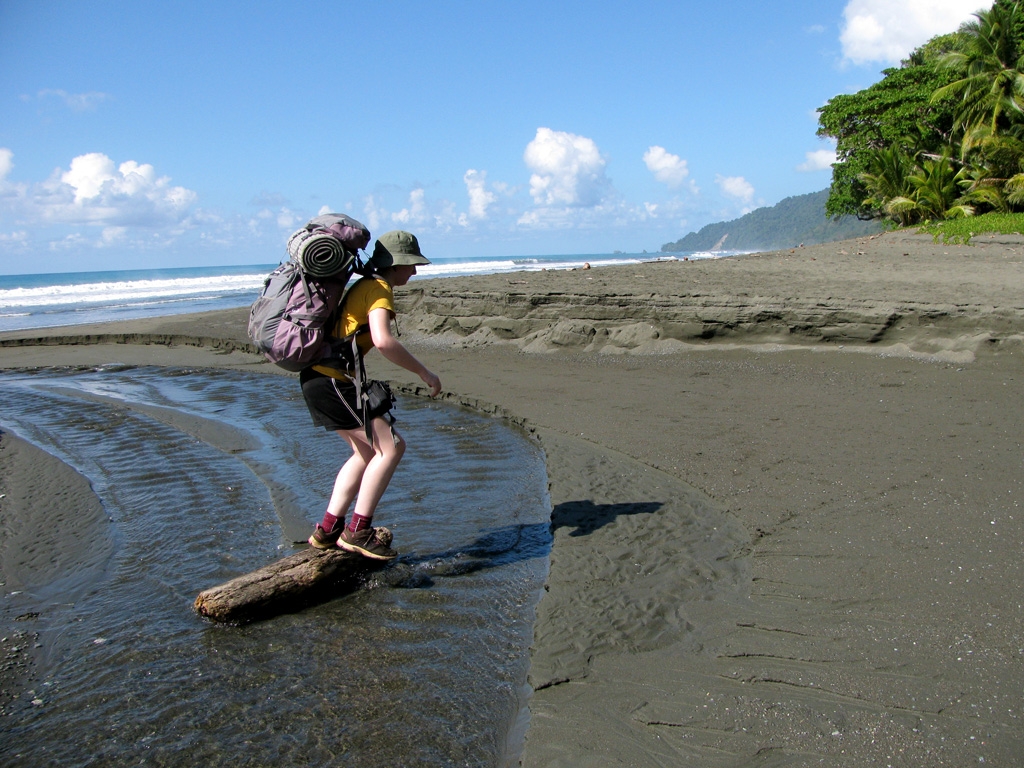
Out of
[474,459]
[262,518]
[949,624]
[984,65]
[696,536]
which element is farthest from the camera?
[984,65]

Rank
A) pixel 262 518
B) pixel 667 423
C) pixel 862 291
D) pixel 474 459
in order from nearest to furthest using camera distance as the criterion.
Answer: pixel 262 518 < pixel 474 459 < pixel 667 423 < pixel 862 291

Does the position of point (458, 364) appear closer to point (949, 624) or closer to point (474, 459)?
point (474, 459)

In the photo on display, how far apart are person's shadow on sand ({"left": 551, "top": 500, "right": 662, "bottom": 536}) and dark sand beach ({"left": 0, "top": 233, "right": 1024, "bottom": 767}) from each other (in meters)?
0.02

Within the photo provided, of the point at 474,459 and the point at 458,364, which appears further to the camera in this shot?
the point at 458,364

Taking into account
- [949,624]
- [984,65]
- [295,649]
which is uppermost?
[984,65]

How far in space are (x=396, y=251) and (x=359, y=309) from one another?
359mm

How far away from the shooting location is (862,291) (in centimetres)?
958

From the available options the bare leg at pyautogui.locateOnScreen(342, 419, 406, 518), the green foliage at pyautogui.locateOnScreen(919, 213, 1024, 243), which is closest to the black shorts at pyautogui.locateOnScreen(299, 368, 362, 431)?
the bare leg at pyautogui.locateOnScreen(342, 419, 406, 518)

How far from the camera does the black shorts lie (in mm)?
3373

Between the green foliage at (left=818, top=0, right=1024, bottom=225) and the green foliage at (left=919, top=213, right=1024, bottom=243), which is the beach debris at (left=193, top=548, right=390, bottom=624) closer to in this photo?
the green foliage at (left=919, top=213, right=1024, bottom=243)

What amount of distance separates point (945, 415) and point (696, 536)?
3.22 m

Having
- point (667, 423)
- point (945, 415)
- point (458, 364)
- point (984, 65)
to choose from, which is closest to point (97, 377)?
point (458, 364)

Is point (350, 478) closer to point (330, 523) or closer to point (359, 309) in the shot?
point (330, 523)

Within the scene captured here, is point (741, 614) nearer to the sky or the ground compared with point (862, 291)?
nearer to the ground
